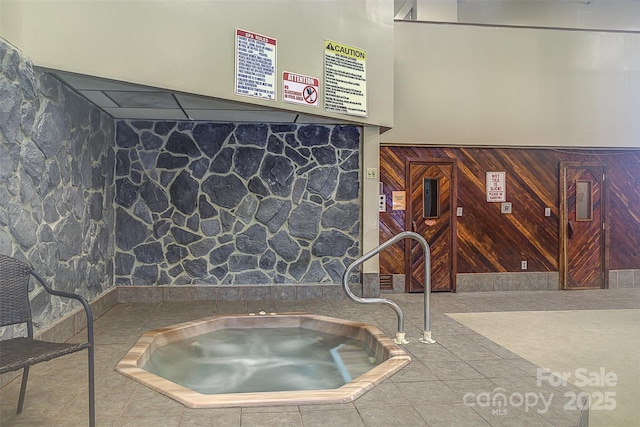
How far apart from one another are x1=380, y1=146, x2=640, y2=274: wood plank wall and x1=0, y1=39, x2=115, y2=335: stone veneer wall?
143 inches

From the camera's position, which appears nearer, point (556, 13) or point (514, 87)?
point (514, 87)

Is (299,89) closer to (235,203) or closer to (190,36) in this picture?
(190,36)

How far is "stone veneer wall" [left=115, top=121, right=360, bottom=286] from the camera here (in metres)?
5.27

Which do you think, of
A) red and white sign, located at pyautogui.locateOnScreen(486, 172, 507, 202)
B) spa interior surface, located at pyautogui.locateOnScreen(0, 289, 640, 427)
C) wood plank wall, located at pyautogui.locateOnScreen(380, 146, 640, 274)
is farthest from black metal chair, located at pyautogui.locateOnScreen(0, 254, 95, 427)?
red and white sign, located at pyautogui.locateOnScreen(486, 172, 507, 202)

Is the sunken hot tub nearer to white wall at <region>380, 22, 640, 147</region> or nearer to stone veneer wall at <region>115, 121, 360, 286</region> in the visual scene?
stone veneer wall at <region>115, 121, 360, 286</region>

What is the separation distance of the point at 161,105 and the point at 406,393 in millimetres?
3694

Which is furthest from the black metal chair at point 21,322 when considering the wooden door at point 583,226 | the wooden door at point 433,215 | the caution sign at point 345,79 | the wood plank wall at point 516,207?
the wooden door at point 583,226

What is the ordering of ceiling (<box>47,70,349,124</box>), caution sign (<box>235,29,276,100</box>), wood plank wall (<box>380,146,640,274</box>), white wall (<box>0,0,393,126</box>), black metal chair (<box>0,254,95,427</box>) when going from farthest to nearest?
wood plank wall (<box>380,146,640,274</box>) → caution sign (<box>235,29,276,100</box>) → ceiling (<box>47,70,349,124</box>) → white wall (<box>0,0,393,126</box>) → black metal chair (<box>0,254,95,427</box>)

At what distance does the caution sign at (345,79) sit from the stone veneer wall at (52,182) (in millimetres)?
2531

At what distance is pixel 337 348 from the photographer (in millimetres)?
4008

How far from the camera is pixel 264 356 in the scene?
4.06 metres

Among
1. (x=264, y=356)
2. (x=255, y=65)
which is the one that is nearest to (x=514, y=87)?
(x=255, y=65)

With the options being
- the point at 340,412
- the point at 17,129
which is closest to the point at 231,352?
the point at 340,412

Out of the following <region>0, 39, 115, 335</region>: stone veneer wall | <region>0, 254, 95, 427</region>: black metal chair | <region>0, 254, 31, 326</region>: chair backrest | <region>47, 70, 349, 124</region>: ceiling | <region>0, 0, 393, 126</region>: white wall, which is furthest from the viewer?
<region>47, 70, 349, 124</region>: ceiling
